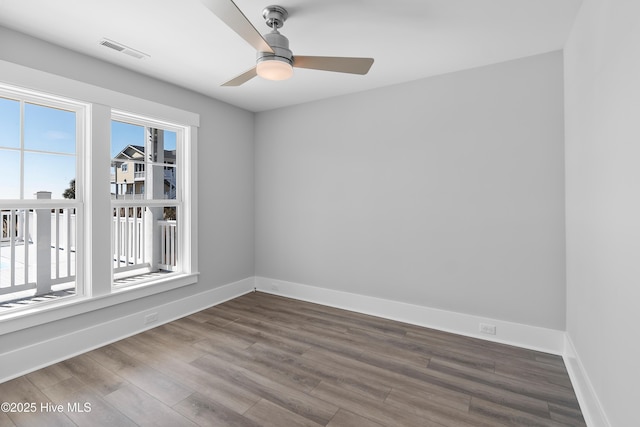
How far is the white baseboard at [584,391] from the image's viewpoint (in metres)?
1.64

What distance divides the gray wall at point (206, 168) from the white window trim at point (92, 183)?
8 cm

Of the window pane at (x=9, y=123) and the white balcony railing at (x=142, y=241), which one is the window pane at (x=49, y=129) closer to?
the window pane at (x=9, y=123)

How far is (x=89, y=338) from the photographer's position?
2670 millimetres

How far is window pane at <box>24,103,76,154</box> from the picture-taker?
8.05 feet

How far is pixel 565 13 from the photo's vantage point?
2.07 meters

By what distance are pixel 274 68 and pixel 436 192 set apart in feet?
6.89

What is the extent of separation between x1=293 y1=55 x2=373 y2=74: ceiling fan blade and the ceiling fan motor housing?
75mm

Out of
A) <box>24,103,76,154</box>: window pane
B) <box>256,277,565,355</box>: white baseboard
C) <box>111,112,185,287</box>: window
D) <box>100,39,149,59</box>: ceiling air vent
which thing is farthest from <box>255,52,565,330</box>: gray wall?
<box>24,103,76,154</box>: window pane

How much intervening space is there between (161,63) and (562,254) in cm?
409

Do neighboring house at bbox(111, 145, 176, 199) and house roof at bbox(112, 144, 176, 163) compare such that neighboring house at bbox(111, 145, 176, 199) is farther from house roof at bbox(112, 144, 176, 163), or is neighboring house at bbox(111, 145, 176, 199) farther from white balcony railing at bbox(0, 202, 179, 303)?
white balcony railing at bbox(0, 202, 179, 303)

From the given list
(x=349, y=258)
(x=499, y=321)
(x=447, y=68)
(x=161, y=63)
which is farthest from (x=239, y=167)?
(x=499, y=321)

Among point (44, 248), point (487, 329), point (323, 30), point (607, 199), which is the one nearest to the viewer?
point (607, 199)

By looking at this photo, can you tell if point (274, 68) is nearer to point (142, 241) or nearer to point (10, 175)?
point (10, 175)

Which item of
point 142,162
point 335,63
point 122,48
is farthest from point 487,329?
point 122,48
